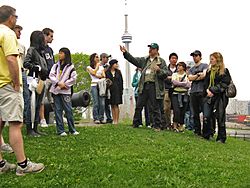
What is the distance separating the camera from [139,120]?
1223 centimetres

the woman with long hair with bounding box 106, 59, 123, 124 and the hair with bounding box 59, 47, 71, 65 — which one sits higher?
the hair with bounding box 59, 47, 71, 65

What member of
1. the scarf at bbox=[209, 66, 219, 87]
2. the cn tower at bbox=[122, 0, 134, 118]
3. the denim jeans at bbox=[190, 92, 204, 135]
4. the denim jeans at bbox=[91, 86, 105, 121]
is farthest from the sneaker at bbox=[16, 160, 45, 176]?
the cn tower at bbox=[122, 0, 134, 118]

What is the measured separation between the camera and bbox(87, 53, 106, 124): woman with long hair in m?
13.1

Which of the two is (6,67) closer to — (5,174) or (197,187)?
(5,174)

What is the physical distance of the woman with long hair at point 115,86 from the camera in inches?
525

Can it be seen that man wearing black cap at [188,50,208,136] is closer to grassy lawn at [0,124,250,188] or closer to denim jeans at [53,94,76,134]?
grassy lawn at [0,124,250,188]

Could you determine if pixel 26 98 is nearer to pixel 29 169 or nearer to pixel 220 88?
pixel 29 169

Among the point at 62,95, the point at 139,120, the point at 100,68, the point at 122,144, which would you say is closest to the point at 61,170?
the point at 122,144

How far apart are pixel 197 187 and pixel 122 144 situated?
10.1 feet

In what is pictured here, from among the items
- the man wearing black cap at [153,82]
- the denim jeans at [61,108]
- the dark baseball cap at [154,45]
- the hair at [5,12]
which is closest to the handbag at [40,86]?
the denim jeans at [61,108]

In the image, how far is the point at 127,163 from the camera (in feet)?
22.0

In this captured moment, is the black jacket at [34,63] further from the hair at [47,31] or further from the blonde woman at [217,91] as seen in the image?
the blonde woman at [217,91]

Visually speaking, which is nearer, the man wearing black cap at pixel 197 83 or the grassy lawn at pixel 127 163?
the grassy lawn at pixel 127 163

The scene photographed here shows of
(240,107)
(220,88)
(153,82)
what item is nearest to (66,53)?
(153,82)
